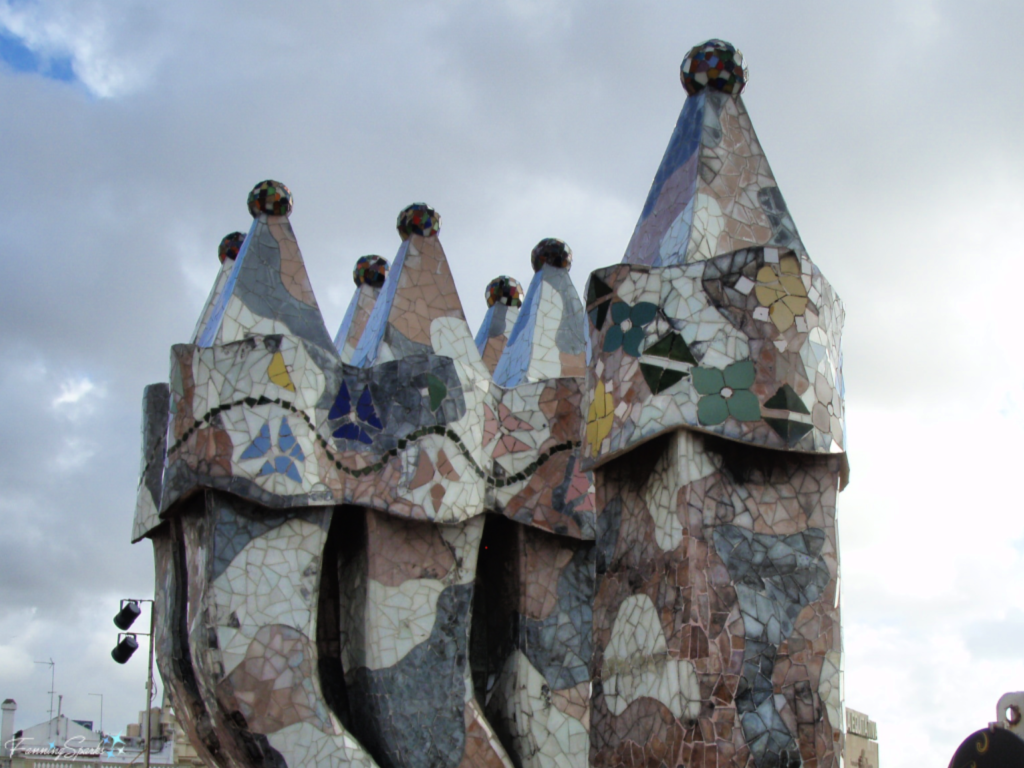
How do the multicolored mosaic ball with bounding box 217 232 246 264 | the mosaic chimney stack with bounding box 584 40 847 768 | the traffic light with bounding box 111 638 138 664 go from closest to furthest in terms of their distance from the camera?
the mosaic chimney stack with bounding box 584 40 847 768 < the multicolored mosaic ball with bounding box 217 232 246 264 < the traffic light with bounding box 111 638 138 664

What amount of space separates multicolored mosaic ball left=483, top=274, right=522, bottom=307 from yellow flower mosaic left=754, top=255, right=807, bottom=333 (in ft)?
24.2

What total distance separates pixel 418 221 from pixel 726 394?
5650 mm

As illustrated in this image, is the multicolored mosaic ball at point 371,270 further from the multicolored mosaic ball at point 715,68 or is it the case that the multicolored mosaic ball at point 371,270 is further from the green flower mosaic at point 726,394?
the green flower mosaic at point 726,394

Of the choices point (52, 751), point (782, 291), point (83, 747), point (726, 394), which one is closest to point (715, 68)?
point (782, 291)

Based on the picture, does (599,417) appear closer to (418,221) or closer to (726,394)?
(726,394)

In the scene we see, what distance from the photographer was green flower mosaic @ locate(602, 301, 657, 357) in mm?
9922

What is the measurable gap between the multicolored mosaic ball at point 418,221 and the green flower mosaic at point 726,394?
5.39 metres

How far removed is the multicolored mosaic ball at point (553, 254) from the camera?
15.6m

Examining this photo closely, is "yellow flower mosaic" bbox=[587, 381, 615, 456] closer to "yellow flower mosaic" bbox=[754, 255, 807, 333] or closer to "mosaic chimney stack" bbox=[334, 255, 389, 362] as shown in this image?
"yellow flower mosaic" bbox=[754, 255, 807, 333]

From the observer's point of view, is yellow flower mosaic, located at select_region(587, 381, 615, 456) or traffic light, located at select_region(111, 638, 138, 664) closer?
yellow flower mosaic, located at select_region(587, 381, 615, 456)

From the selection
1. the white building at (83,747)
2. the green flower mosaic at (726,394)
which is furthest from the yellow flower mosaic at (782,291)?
the white building at (83,747)

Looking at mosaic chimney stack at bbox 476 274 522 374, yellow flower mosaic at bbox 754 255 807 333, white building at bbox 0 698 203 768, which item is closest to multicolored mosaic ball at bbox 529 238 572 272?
mosaic chimney stack at bbox 476 274 522 374

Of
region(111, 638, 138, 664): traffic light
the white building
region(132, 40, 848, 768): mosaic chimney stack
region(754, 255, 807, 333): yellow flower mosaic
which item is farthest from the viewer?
the white building

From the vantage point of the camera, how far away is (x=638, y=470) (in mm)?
9992
